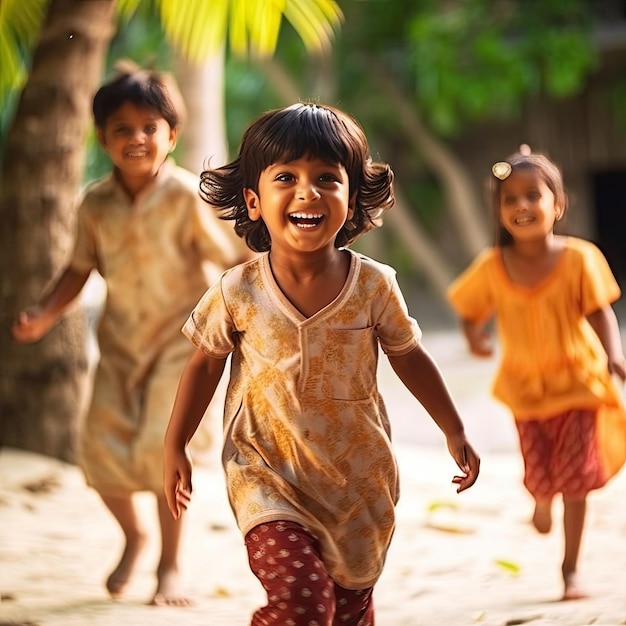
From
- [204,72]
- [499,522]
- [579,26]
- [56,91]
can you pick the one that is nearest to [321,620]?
[499,522]

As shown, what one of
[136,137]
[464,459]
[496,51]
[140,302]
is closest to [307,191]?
[464,459]

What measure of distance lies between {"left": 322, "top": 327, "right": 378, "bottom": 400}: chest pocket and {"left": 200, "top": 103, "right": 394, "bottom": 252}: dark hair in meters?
0.30

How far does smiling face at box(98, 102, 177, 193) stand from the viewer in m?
3.64

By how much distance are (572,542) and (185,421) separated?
4.92ft

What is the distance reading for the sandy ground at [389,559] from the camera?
3531 millimetres

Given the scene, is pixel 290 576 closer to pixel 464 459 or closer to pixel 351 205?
pixel 464 459

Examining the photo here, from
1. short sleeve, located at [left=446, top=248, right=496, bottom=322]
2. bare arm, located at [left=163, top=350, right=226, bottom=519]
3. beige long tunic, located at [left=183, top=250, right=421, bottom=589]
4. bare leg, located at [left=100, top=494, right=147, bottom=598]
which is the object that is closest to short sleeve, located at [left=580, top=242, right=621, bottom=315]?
short sleeve, located at [left=446, top=248, right=496, bottom=322]

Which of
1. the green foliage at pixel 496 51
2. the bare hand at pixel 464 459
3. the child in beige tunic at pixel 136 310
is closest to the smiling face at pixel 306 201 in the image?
the bare hand at pixel 464 459

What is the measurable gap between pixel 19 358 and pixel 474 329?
2300mm

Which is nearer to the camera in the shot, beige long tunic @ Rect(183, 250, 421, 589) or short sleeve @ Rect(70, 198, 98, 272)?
beige long tunic @ Rect(183, 250, 421, 589)

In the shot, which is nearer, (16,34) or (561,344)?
(561,344)

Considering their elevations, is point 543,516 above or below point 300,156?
below

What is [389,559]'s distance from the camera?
4719mm

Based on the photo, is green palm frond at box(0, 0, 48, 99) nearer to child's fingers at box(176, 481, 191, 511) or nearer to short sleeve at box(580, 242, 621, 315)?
short sleeve at box(580, 242, 621, 315)
